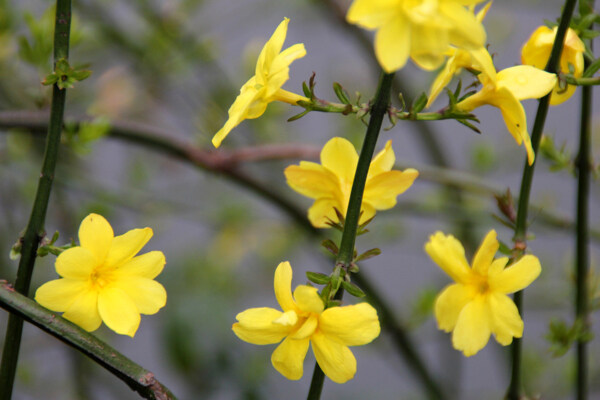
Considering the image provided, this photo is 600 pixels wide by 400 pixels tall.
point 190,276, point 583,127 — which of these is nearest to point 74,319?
point 583,127

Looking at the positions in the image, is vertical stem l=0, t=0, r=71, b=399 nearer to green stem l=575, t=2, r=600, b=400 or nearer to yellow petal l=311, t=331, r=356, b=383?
yellow petal l=311, t=331, r=356, b=383

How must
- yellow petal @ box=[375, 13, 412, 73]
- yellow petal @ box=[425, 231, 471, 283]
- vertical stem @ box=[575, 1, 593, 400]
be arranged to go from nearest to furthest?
yellow petal @ box=[375, 13, 412, 73] → yellow petal @ box=[425, 231, 471, 283] → vertical stem @ box=[575, 1, 593, 400]

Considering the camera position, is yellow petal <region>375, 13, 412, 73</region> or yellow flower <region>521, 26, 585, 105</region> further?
yellow flower <region>521, 26, 585, 105</region>

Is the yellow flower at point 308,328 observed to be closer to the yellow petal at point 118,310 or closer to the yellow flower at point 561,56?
the yellow petal at point 118,310

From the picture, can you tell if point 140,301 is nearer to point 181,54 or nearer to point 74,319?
point 74,319

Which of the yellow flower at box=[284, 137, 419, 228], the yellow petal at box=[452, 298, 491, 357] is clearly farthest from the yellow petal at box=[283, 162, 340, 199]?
the yellow petal at box=[452, 298, 491, 357]

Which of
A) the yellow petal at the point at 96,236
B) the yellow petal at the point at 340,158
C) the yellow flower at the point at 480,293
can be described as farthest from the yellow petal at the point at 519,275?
the yellow petal at the point at 96,236

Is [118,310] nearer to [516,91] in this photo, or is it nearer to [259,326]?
[259,326]
